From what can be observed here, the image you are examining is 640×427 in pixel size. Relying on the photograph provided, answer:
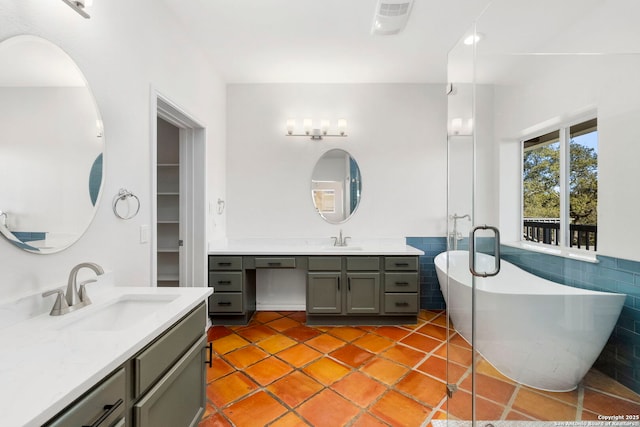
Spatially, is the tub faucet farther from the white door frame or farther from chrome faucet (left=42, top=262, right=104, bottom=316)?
the white door frame

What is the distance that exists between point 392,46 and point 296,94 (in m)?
1.28

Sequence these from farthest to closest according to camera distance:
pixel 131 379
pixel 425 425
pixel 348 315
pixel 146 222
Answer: pixel 348 315
pixel 146 222
pixel 425 425
pixel 131 379

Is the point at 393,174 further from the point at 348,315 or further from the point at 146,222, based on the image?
the point at 146,222

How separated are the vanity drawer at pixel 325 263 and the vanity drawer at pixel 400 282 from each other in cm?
51

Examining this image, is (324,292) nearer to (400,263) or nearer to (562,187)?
(400,263)

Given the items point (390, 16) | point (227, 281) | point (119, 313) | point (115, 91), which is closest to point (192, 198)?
point (227, 281)

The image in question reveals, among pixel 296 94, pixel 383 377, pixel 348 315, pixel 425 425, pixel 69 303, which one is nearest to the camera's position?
pixel 69 303

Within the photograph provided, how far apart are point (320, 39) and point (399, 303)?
8.66 feet

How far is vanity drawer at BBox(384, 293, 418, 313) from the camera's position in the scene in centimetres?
298

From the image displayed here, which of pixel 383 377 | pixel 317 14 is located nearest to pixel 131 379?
pixel 383 377

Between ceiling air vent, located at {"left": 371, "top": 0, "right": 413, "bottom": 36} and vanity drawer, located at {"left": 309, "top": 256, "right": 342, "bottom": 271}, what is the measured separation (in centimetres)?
209

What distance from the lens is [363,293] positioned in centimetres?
299

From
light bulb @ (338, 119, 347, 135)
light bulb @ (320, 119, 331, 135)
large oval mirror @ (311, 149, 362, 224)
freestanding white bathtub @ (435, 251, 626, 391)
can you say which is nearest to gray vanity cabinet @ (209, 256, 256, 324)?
large oval mirror @ (311, 149, 362, 224)

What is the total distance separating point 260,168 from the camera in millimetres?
3541
